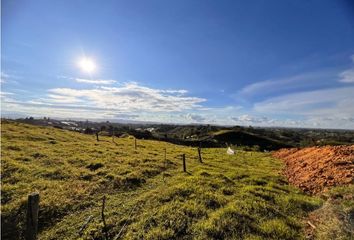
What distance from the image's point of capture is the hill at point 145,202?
10.4 metres

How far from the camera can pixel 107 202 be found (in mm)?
13117

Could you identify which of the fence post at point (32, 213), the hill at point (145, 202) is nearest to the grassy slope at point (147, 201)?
the hill at point (145, 202)

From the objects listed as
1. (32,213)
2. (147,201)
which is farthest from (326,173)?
(32,213)

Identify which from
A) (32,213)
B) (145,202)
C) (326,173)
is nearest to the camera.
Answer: (32,213)

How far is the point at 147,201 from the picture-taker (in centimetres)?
1330

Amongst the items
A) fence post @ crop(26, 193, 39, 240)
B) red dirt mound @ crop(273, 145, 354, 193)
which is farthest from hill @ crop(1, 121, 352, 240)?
fence post @ crop(26, 193, 39, 240)

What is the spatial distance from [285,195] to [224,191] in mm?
3528

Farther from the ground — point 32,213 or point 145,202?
point 32,213

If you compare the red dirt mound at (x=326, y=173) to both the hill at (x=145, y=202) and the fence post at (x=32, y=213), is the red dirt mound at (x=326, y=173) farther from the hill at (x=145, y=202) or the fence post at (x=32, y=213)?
the fence post at (x=32, y=213)

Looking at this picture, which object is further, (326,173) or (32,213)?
(326,173)

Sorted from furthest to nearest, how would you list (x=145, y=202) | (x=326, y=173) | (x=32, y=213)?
(x=326, y=173) < (x=145, y=202) < (x=32, y=213)

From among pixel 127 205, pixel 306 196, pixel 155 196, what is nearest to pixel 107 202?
pixel 127 205

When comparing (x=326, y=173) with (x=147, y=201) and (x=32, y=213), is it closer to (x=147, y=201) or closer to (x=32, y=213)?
(x=147, y=201)

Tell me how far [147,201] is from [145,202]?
0.43 feet
